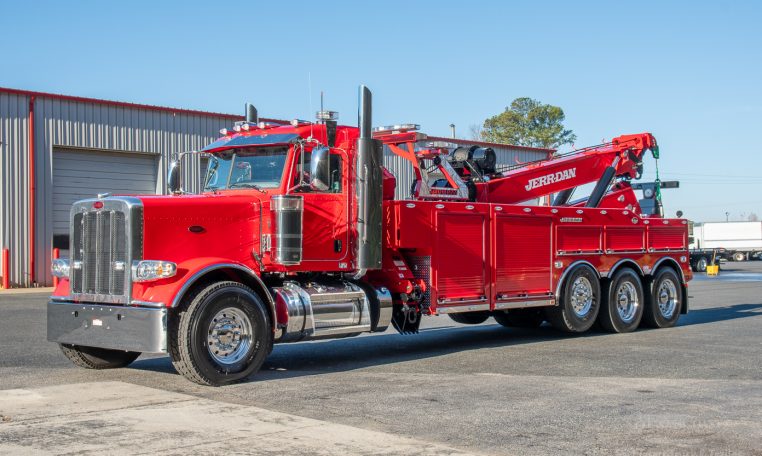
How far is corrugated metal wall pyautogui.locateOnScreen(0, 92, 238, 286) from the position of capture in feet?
87.1

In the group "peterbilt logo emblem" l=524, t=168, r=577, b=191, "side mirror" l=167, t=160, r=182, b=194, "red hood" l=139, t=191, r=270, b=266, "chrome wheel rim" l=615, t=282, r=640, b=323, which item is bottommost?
"chrome wheel rim" l=615, t=282, r=640, b=323

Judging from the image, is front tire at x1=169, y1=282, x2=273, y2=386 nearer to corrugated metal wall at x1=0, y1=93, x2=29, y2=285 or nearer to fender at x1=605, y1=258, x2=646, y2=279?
fender at x1=605, y1=258, x2=646, y2=279

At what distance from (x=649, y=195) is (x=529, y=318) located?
156 inches

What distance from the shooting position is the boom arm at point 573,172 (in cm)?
1465

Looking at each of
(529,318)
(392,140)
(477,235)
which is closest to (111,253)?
(392,140)

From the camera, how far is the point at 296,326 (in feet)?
34.0

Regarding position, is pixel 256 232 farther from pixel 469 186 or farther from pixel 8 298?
pixel 8 298

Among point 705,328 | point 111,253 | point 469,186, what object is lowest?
point 705,328

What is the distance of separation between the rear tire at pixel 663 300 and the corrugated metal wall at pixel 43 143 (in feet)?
59.2

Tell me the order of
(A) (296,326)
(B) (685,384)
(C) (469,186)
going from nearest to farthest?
(B) (685,384) → (A) (296,326) → (C) (469,186)

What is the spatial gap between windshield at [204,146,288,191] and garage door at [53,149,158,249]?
17.3m

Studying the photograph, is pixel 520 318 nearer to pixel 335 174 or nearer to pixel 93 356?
pixel 335 174

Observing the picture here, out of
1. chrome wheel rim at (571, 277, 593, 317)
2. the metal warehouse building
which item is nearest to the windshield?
chrome wheel rim at (571, 277, 593, 317)

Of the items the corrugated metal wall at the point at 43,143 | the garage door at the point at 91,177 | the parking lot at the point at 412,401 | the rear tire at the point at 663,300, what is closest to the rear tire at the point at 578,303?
the parking lot at the point at 412,401
